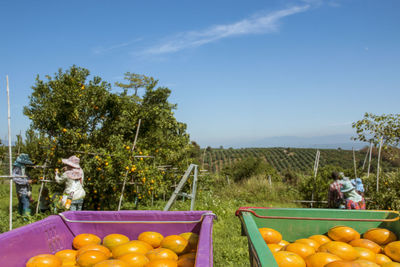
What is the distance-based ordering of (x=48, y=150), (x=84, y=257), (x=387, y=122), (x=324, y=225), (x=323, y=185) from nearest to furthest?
(x=84, y=257) < (x=324, y=225) < (x=48, y=150) < (x=387, y=122) < (x=323, y=185)

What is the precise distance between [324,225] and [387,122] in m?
7.51

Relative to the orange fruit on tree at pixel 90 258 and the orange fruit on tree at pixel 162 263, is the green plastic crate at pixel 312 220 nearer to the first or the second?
the orange fruit on tree at pixel 162 263

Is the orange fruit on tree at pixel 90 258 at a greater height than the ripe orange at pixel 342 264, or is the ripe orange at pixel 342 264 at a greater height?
the ripe orange at pixel 342 264

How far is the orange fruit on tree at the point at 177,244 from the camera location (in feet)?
5.99

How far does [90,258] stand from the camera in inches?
65.7

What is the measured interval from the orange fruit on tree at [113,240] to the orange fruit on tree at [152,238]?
116mm

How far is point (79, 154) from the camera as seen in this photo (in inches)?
A: 238

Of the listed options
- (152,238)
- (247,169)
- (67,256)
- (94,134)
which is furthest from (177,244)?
(247,169)

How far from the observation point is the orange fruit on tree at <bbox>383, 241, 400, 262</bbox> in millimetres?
1675

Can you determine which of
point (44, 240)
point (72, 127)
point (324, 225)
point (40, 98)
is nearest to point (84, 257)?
point (44, 240)

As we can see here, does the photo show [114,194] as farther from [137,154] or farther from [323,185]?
[323,185]

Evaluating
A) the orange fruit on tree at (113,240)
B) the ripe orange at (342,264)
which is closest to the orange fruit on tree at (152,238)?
the orange fruit on tree at (113,240)

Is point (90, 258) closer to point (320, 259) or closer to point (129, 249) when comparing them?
point (129, 249)

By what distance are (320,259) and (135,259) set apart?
3.17ft
